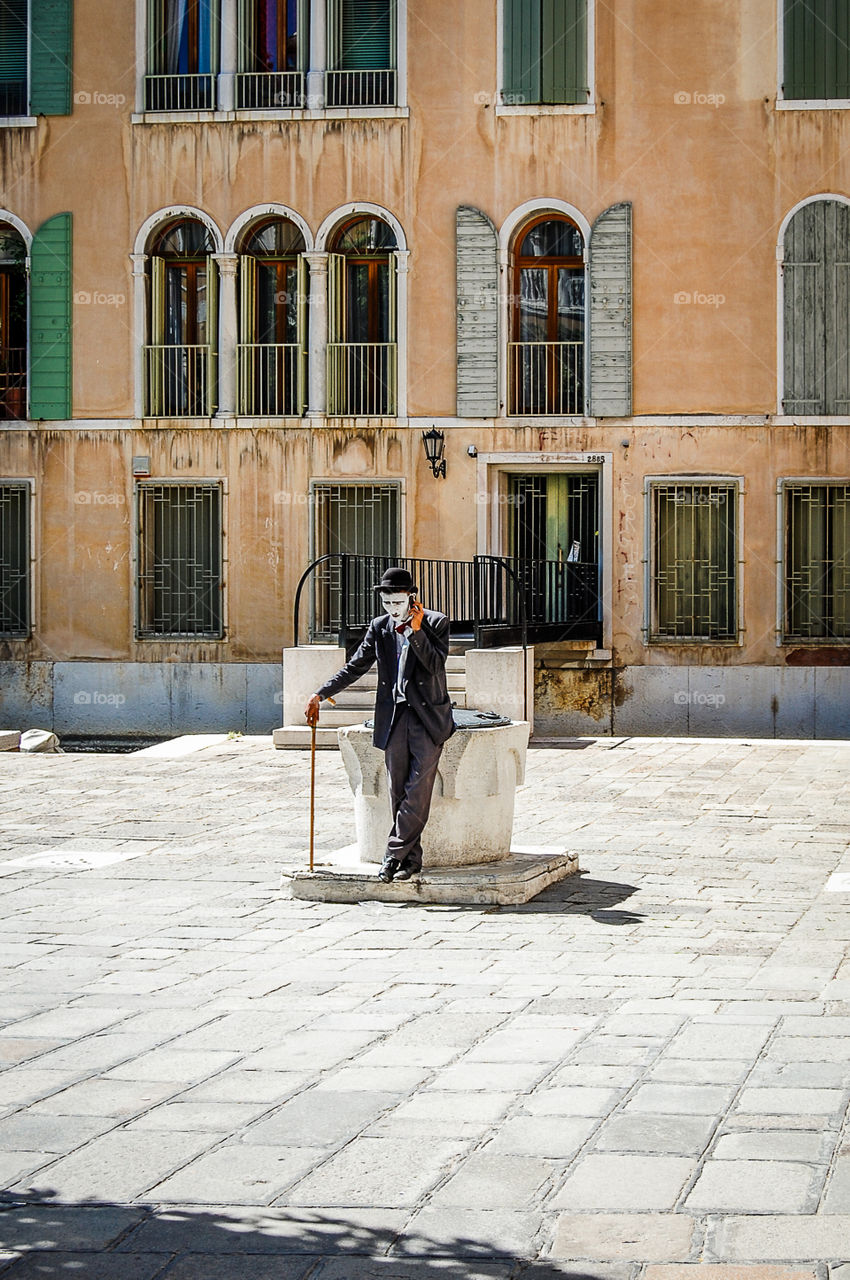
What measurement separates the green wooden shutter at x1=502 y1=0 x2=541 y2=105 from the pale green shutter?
13 centimetres

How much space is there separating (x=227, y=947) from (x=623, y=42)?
17278 mm

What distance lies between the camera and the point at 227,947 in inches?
333

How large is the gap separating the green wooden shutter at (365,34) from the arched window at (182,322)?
2919 millimetres

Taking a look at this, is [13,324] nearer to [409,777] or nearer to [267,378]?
[267,378]

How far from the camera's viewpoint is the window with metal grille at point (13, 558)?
2406 cm

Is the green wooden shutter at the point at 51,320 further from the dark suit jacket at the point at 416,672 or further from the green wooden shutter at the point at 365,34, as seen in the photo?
the dark suit jacket at the point at 416,672

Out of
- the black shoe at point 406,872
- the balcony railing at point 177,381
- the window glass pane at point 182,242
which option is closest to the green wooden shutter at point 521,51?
the window glass pane at point 182,242

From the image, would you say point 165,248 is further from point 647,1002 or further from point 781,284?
point 647,1002

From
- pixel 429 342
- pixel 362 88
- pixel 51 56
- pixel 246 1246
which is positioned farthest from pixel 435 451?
pixel 246 1246

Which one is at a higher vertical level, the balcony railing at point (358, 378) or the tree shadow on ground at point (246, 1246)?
the balcony railing at point (358, 378)

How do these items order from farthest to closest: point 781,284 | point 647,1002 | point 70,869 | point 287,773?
point 781,284, point 287,773, point 70,869, point 647,1002

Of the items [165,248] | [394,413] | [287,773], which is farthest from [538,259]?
[287,773]

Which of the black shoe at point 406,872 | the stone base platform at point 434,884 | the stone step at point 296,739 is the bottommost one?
the stone base platform at point 434,884

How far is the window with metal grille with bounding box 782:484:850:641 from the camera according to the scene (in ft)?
74.8
